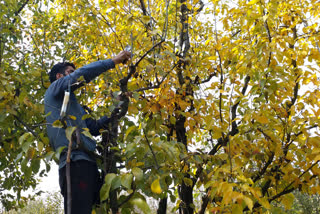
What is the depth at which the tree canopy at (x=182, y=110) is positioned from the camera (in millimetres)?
1902

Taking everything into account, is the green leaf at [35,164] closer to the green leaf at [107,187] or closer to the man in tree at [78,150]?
the man in tree at [78,150]

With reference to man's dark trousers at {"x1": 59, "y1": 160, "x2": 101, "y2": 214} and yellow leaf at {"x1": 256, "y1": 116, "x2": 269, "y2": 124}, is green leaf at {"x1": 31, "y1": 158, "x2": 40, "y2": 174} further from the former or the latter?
yellow leaf at {"x1": 256, "y1": 116, "x2": 269, "y2": 124}

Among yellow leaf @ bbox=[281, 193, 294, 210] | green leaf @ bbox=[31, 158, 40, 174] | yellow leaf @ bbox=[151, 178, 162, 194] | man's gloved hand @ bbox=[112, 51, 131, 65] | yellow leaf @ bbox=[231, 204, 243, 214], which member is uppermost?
man's gloved hand @ bbox=[112, 51, 131, 65]

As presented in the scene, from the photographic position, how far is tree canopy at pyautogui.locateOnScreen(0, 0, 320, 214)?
1.90 meters

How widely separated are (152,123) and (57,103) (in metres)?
0.78

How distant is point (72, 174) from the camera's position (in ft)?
6.95

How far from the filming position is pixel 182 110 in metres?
3.19

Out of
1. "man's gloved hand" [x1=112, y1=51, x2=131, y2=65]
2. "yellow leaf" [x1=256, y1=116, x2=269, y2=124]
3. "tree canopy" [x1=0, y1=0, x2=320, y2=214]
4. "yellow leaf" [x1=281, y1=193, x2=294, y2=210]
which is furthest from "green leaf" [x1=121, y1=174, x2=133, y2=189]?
"yellow leaf" [x1=281, y1=193, x2=294, y2=210]

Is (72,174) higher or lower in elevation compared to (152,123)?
lower

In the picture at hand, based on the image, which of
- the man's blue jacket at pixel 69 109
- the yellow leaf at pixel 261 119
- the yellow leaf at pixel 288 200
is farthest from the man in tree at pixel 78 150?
the yellow leaf at pixel 288 200

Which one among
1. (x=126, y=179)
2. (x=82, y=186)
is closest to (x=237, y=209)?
(x=126, y=179)

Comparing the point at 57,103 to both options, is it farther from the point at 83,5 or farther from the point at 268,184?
the point at 268,184

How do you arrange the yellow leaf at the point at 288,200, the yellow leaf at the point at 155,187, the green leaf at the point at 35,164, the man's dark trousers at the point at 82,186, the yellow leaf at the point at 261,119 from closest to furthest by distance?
the yellow leaf at the point at 155,187 → the green leaf at the point at 35,164 → the man's dark trousers at the point at 82,186 → the yellow leaf at the point at 261,119 → the yellow leaf at the point at 288,200

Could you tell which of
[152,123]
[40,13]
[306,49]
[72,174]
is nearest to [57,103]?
[72,174]
